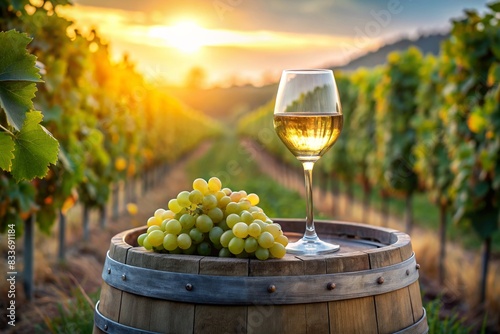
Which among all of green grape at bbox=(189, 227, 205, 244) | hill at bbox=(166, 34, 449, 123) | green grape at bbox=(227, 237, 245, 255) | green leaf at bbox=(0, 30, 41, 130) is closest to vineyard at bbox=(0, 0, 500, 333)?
green leaf at bbox=(0, 30, 41, 130)

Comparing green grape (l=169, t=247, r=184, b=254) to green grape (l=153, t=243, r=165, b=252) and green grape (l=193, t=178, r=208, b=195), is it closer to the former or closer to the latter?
green grape (l=153, t=243, r=165, b=252)

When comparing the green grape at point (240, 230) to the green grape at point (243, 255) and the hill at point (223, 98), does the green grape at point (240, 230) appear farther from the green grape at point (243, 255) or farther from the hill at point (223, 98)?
the hill at point (223, 98)

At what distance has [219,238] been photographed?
2.32m

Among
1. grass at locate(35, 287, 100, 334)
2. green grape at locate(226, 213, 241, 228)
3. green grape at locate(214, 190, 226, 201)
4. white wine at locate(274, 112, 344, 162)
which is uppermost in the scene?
white wine at locate(274, 112, 344, 162)

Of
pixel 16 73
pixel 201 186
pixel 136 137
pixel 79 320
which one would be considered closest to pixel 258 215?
pixel 201 186

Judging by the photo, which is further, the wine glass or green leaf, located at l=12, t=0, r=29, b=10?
green leaf, located at l=12, t=0, r=29, b=10

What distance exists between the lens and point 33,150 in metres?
2.06

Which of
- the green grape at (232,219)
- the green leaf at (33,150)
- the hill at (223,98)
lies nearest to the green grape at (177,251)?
the green grape at (232,219)

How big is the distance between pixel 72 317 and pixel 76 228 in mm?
6886

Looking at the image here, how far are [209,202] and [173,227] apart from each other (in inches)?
6.6

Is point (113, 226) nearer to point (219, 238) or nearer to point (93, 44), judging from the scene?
point (93, 44)

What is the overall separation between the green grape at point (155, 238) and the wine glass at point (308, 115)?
1.72 ft

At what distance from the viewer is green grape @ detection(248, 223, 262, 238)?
7.21 feet

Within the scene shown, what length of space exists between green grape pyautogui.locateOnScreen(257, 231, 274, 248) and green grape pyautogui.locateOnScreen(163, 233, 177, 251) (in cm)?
32
